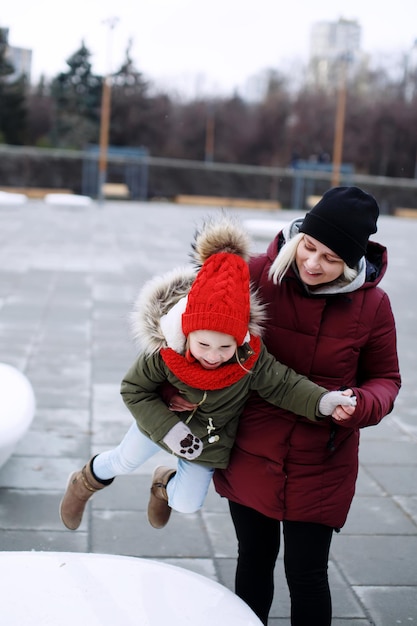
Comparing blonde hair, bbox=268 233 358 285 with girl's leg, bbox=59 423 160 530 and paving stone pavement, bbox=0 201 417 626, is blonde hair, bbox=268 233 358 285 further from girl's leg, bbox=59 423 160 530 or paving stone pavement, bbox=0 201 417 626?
girl's leg, bbox=59 423 160 530

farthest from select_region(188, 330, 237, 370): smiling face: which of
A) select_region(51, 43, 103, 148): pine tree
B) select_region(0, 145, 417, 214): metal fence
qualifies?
select_region(0, 145, 417, 214): metal fence

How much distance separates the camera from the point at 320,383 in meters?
2.38

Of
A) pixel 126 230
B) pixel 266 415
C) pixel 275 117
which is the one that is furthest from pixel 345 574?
pixel 275 117

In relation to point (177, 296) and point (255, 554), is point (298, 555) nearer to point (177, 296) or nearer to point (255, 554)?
point (255, 554)

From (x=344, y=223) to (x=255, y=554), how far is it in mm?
1028

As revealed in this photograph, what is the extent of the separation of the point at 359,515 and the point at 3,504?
1.65 metres

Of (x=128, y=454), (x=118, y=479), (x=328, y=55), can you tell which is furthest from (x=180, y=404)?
(x=328, y=55)

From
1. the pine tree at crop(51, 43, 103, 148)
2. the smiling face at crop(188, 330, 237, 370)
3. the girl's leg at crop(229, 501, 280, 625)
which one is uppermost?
the pine tree at crop(51, 43, 103, 148)

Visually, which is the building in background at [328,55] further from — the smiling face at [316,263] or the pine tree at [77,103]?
the smiling face at [316,263]

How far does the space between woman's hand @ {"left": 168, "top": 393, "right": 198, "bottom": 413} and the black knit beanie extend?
1.91 ft

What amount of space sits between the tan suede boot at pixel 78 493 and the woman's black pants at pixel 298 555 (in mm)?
502

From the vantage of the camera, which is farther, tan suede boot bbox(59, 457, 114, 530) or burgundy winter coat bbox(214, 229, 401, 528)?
tan suede boot bbox(59, 457, 114, 530)

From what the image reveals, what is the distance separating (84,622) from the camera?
80.8 inches

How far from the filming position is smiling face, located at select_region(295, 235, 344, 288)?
90.1 inches
